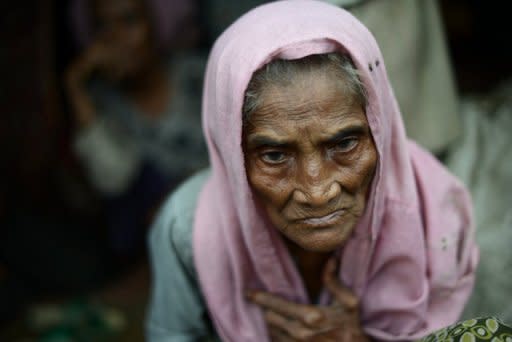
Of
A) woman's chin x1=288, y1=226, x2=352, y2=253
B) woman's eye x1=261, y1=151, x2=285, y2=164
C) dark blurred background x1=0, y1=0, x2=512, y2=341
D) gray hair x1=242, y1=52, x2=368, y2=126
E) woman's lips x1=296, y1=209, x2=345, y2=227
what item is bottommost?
dark blurred background x1=0, y1=0, x2=512, y2=341

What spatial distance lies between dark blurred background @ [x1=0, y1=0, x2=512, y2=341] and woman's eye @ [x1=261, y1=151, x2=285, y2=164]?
6.60 feet

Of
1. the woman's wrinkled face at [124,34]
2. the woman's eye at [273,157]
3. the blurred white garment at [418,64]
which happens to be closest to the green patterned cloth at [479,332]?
the woman's eye at [273,157]

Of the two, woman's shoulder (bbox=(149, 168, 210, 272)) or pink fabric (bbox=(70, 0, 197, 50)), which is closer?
woman's shoulder (bbox=(149, 168, 210, 272))

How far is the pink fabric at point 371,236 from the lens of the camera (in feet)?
5.39

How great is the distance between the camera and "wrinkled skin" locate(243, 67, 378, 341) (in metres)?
1.53

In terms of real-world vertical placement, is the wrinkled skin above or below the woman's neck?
above

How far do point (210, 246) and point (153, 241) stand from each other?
12.5 inches

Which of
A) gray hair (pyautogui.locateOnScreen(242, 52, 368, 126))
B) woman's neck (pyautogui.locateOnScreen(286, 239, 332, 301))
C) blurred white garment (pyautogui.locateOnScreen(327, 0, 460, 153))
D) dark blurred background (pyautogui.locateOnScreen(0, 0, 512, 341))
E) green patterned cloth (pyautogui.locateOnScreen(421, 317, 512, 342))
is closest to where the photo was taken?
green patterned cloth (pyautogui.locateOnScreen(421, 317, 512, 342))

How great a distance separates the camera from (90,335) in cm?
362

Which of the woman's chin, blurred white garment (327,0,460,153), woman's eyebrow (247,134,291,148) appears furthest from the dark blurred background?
the woman's chin

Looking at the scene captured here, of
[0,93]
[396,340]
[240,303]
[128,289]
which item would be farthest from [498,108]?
[0,93]

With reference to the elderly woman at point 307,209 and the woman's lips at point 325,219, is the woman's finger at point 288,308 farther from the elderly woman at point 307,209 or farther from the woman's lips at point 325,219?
the woman's lips at point 325,219

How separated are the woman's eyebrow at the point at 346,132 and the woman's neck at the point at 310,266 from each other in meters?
0.58

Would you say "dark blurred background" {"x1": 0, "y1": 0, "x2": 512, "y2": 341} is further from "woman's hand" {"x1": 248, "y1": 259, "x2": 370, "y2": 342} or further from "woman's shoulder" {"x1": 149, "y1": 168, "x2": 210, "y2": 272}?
"woman's hand" {"x1": 248, "y1": 259, "x2": 370, "y2": 342}
